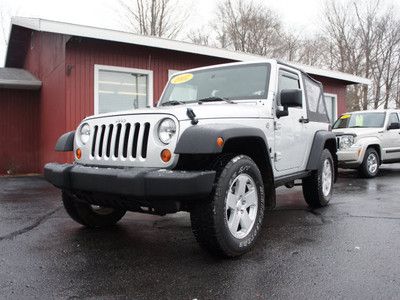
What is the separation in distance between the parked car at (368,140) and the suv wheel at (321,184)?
3691 millimetres

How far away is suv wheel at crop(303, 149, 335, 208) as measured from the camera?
5.85 metres

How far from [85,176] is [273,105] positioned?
85.0 inches

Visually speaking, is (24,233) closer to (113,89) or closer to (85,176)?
(85,176)

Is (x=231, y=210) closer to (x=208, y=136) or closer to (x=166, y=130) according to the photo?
(x=208, y=136)

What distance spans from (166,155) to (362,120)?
8660mm

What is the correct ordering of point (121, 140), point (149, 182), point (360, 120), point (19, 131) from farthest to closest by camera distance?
point (19, 131), point (360, 120), point (121, 140), point (149, 182)

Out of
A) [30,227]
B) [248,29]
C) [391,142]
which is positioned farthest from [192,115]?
[248,29]

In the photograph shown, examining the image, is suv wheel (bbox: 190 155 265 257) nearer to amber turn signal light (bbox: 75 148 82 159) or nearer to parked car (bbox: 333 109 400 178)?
amber turn signal light (bbox: 75 148 82 159)

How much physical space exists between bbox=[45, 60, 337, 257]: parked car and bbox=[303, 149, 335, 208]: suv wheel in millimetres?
756

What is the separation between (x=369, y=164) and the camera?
10.1 metres

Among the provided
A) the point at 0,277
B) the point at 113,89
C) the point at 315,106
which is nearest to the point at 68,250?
the point at 0,277

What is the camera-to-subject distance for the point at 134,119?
3.69 metres

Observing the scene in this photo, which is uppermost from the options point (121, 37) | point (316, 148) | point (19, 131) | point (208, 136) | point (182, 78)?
point (121, 37)

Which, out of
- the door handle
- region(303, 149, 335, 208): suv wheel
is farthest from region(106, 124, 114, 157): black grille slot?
region(303, 149, 335, 208): suv wheel
